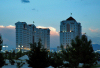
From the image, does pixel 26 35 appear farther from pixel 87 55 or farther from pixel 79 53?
pixel 79 53

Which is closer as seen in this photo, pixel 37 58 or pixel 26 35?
pixel 37 58

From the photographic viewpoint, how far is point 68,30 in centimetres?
9619

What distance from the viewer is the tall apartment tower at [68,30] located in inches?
3634

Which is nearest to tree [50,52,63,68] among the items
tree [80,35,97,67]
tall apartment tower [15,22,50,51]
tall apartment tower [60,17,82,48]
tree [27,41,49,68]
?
tree [80,35,97,67]

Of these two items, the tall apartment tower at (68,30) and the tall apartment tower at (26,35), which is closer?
the tall apartment tower at (68,30)

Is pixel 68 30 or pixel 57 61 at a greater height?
pixel 68 30

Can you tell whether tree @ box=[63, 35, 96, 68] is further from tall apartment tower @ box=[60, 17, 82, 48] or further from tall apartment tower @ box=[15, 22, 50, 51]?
tall apartment tower @ box=[60, 17, 82, 48]

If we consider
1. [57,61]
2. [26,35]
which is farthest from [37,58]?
[26,35]

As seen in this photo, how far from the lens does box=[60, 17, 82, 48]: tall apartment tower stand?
92.3m

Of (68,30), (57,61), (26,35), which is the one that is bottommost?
(57,61)

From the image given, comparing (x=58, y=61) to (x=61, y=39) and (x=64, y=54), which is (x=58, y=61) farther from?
(x=61, y=39)

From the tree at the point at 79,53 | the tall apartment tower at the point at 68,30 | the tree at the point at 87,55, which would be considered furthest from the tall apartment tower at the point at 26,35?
the tree at the point at 79,53

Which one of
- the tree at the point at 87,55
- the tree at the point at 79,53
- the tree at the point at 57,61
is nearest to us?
the tree at the point at 79,53

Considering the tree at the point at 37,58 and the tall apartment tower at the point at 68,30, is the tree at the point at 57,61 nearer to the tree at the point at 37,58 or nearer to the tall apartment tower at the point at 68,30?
the tree at the point at 37,58
